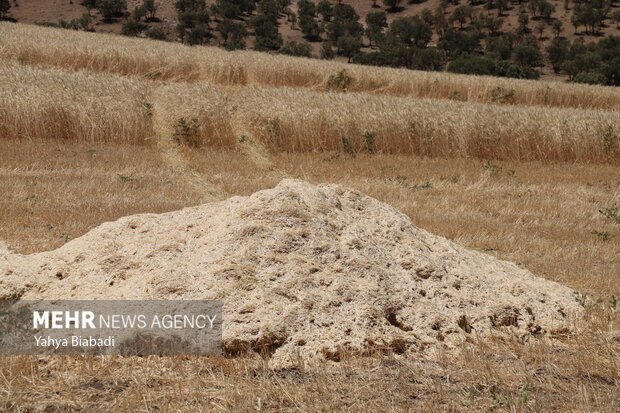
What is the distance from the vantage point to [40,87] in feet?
48.2

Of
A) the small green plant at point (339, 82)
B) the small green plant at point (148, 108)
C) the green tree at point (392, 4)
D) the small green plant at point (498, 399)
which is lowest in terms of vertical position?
the small green plant at point (498, 399)

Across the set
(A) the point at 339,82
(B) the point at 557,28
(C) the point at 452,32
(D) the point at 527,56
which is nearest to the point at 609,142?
(A) the point at 339,82

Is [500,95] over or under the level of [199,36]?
under

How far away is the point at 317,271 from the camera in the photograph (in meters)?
4.75

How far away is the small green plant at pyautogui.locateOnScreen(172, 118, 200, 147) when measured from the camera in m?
14.1

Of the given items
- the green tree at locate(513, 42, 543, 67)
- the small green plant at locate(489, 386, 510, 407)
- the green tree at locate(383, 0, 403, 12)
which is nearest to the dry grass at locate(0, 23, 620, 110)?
the small green plant at locate(489, 386, 510, 407)

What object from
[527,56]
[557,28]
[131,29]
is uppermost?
[557,28]

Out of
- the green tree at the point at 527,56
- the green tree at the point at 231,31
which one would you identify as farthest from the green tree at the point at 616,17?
the green tree at the point at 231,31

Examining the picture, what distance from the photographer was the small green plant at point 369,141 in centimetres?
1458

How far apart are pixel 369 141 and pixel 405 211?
5468 mm

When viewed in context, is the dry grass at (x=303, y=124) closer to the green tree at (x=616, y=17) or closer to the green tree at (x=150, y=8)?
the green tree at (x=150, y=8)

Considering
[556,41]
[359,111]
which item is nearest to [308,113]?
[359,111]

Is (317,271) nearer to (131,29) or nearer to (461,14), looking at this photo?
(131,29)

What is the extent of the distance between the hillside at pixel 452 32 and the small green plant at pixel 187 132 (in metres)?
31.7
